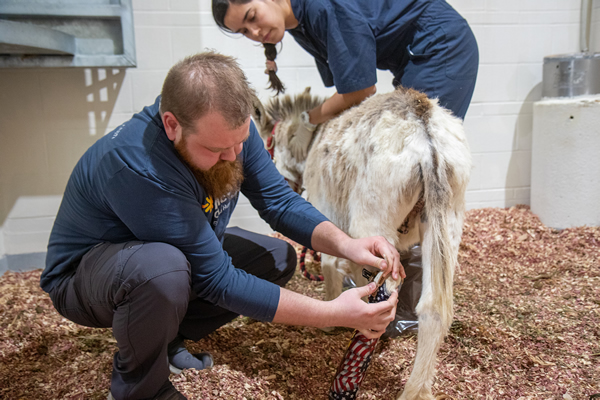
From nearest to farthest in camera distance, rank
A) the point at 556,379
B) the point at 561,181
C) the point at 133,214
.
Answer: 1. the point at 133,214
2. the point at 556,379
3. the point at 561,181

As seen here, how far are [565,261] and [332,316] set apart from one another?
2.18 meters

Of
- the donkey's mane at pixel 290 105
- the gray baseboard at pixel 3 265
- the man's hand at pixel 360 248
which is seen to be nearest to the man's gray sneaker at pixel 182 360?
the man's hand at pixel 360 248

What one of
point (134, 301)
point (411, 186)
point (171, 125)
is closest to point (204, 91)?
point (171, 125)

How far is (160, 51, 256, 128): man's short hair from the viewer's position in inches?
48.0

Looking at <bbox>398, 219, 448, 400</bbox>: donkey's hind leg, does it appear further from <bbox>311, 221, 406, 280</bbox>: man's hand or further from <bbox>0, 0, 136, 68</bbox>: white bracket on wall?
<bbox>0, 0, 136, 68</bbox>: white bracket on wall

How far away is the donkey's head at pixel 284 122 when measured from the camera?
2670 mm

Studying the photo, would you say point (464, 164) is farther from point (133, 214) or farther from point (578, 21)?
point (578, 21)

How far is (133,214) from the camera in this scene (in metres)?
1.34

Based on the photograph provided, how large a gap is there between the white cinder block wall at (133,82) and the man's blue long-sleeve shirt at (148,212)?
1716 millimetres

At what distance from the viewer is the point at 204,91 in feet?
3.98

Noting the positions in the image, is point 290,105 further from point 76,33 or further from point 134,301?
point 134,301

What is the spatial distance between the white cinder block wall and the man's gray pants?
5.94 feet

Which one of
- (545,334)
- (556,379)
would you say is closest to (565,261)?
(545,334)

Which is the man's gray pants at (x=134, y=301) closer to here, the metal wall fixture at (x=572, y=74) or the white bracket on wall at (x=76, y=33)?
the white bracket on wall at (x=76, y=33)
